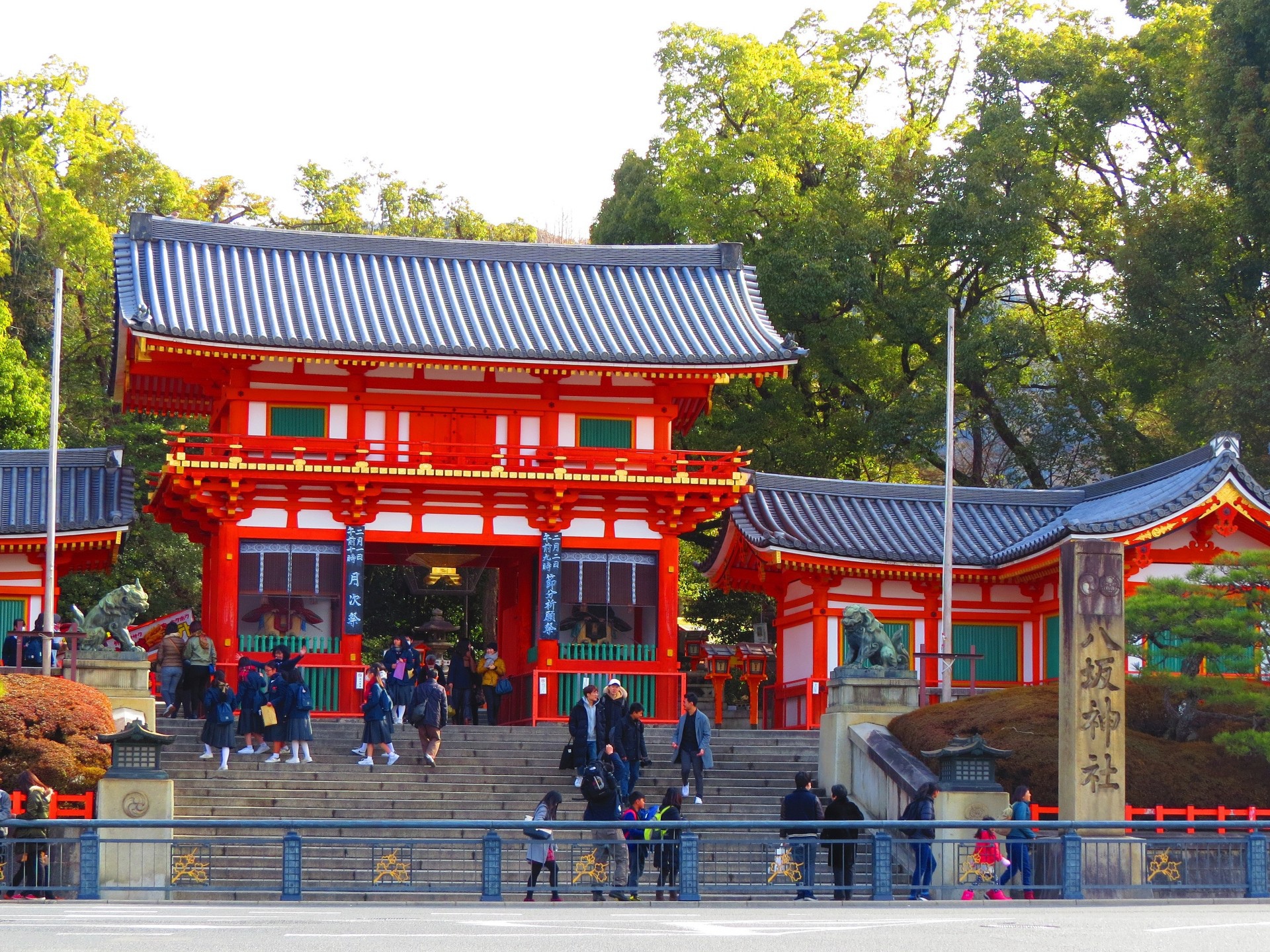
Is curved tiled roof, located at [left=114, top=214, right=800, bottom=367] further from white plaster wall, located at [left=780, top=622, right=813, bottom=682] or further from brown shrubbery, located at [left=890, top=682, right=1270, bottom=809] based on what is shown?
brown shrubbery, located at [left=890, top=682, right=1270, bottom=809]

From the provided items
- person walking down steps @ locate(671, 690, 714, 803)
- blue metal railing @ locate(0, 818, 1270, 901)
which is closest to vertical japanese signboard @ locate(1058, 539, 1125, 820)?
blue metal railing @ locate(0, 818, 1270, 901)

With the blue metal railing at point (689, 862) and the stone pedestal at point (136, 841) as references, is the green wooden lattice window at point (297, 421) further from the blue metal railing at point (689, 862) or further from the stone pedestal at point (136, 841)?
the blue metal railing at point (689, 862)

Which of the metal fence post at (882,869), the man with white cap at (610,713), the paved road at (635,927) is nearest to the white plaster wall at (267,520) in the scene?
the man with white cap at (610,713)

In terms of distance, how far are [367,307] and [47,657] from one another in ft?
36.5

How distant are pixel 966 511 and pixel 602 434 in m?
7.87

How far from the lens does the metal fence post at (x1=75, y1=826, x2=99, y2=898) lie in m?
19.0

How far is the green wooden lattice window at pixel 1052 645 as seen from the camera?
35.1 m

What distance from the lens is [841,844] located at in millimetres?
20141

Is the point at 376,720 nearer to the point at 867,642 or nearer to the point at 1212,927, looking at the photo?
the point at 867,642

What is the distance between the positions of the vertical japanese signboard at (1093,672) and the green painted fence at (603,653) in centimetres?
1275

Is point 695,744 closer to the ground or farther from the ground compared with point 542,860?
farther from the ground

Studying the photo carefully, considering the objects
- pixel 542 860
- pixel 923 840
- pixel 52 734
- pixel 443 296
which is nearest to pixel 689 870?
pixel 542 860

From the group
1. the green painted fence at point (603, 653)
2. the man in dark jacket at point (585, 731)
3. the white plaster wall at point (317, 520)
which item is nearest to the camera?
the man in dark jacket at point (585, 731)

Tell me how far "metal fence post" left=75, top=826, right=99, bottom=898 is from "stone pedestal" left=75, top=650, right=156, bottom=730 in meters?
7.08
